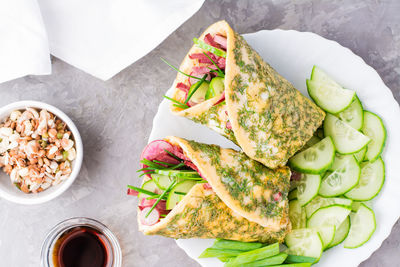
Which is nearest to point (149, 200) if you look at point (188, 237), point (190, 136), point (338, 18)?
point (188, 237)

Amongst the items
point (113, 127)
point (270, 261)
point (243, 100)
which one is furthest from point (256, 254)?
point (113, 127)

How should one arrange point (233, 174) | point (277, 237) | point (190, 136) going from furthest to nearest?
point (190, 136) → point (277, 237) → point (233, 174)

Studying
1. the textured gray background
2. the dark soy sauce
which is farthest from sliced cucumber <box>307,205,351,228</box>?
the dark soy sauce

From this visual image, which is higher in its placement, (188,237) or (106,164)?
(188,237)

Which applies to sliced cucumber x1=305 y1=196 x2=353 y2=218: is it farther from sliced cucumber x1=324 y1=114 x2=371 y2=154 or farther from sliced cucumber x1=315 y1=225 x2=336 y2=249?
sliced cucumber x1=324 y1=114 x2=371 y2=154

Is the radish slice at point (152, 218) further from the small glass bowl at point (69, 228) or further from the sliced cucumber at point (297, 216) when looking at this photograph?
the sliced cucumber at point (297, 216)

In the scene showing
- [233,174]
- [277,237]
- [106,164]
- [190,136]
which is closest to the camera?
[233,174]

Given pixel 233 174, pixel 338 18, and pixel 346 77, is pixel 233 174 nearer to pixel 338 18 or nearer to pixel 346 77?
pixel 346 77
